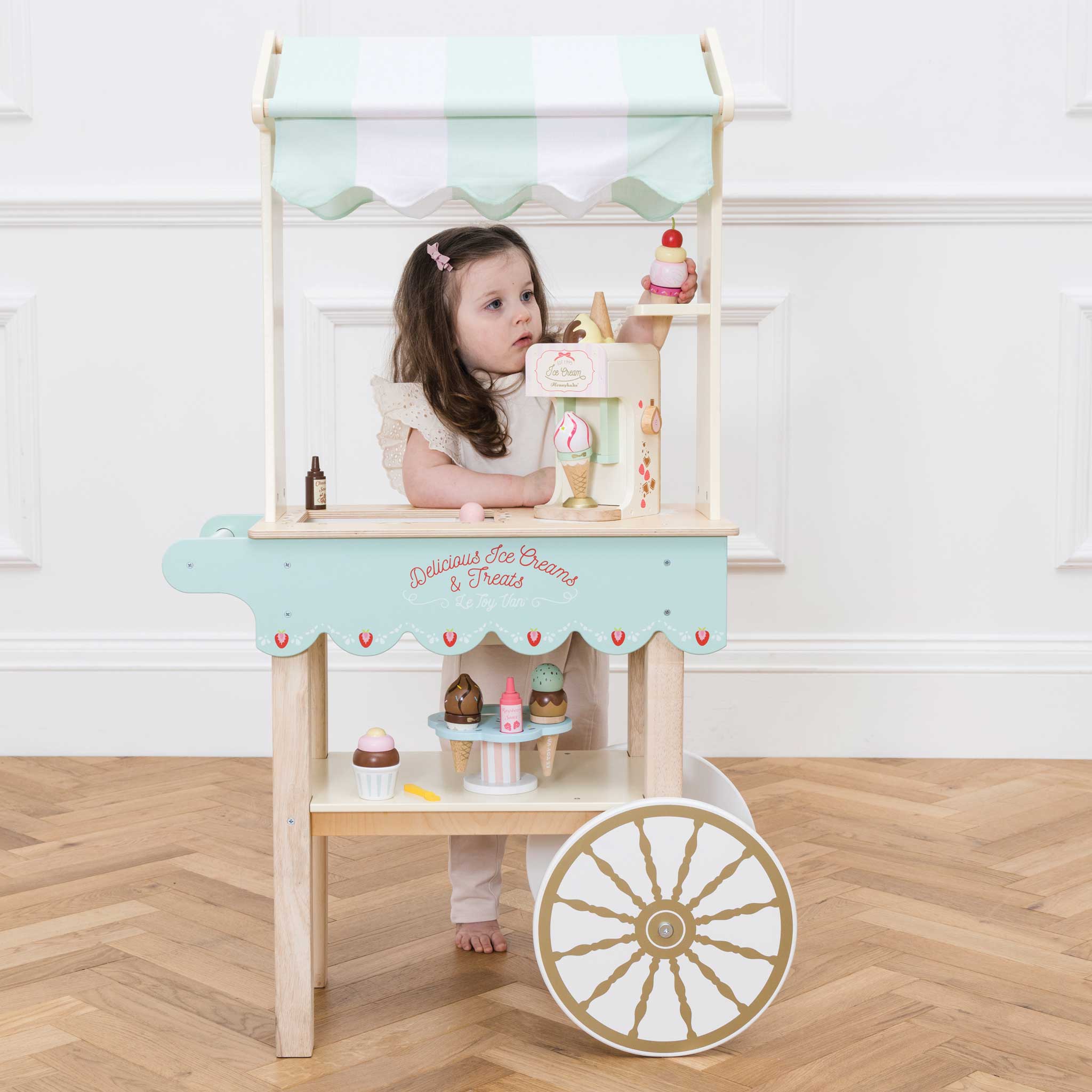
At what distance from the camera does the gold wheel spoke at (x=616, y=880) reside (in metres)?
1.23

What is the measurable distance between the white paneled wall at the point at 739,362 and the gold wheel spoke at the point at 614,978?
1136 millimetres

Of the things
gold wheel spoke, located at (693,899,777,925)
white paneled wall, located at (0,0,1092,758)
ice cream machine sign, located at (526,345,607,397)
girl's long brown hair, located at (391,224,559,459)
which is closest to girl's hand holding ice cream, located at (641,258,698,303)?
ice cream machine sign, located at (526,345,607,397)

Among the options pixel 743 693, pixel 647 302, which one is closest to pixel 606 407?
pixel 647 302

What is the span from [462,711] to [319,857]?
10.6 inches

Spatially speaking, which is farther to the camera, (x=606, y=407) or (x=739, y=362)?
(x=739, y=362)

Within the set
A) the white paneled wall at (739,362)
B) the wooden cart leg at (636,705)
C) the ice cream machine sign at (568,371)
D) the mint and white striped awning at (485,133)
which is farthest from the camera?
the white paneled wall at (739,362)

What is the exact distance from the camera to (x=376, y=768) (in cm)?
126

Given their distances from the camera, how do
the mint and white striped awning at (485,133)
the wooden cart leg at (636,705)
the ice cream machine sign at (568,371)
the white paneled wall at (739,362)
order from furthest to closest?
the white paneled wall at (739,362) → the wooden cart leg at (636,705) → the ice cream machine sign at (568,371) → the mint and white striped awning at (485,133)

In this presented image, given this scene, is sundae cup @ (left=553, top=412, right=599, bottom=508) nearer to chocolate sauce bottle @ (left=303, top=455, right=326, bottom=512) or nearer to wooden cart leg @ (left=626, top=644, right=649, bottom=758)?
wooden cart leg @ (left=626, top=644, right=649, bottom=758)

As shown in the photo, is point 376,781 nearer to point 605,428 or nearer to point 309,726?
point 309,726

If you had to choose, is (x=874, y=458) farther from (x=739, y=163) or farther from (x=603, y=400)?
(x=603, y=400)

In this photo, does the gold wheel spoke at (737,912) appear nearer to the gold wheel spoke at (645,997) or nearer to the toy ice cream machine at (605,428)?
the gold wheel spoke at (645,997)

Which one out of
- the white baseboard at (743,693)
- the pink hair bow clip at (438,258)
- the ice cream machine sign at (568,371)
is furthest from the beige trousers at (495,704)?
the white baseboard at (743,693)

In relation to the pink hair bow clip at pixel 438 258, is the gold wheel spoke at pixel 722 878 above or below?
below
